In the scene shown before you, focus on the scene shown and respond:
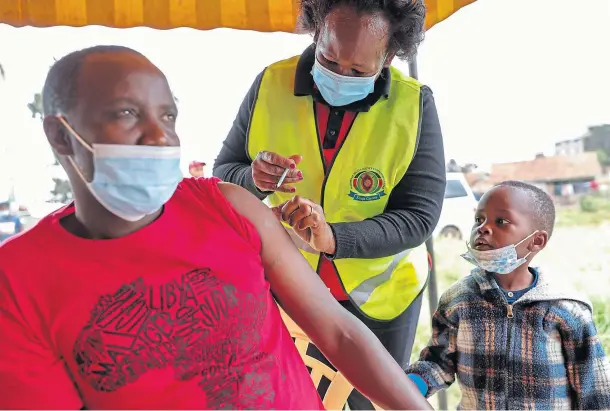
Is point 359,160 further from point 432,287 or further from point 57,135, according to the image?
point 432,287

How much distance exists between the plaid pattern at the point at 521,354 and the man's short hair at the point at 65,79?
1.31 meters

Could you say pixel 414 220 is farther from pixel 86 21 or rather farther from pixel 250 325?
pixel 86 21

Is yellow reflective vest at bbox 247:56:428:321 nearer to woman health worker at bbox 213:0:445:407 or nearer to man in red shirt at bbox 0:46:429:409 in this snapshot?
woman health worker at bbox 213:0:445:407

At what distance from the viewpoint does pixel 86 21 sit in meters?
2.52

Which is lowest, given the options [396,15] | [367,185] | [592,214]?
[592,214]

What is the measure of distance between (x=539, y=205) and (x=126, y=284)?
1447mm

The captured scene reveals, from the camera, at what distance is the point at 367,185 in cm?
182

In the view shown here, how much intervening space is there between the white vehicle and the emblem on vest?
2586 mm

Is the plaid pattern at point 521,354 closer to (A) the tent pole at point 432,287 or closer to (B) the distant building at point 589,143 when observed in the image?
(A) the tent pole at point 432,287

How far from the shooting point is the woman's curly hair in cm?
171

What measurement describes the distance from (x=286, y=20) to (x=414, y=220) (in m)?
1.26

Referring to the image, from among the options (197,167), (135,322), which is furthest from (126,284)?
(197,167)

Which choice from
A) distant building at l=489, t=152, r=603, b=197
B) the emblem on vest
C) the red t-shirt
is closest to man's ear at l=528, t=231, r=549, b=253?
the emblem on vest

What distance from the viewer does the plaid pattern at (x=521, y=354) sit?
5.92 feet
